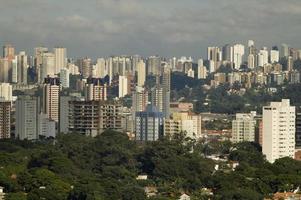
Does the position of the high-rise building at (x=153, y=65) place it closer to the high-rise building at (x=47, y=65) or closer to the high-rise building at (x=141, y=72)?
the high-rise building at (x=141, y=72)

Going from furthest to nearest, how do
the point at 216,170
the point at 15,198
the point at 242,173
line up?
1. the point at 216,170
2. the point at 242,173
3. the point at 15,198

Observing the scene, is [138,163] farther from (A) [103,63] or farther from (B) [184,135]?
(A) [103,63]

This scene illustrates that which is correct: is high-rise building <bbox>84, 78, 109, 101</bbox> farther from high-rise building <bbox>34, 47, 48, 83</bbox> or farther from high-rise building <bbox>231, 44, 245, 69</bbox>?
high-rise building <bbox>231, 44, 245, 69</bbox>

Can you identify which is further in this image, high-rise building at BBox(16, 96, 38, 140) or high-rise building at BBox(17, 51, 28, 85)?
high-rise building at BBox(17, 51, 28, 85)

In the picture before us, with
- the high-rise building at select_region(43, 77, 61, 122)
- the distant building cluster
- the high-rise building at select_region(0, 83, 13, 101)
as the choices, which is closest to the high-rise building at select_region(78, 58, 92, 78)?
the distant building cluster

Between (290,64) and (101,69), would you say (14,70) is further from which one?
(290,64)

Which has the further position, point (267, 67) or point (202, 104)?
point (267, 67)

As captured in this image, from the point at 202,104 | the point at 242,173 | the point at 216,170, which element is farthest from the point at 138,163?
the point at 202,104
